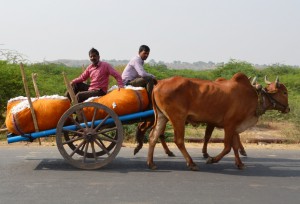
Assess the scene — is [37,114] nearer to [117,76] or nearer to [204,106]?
[117,76]

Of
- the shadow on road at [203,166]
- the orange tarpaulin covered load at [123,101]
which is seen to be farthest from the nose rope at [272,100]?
the orange tarpaulin covered load at [123,101]

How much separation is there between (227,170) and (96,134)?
214 cm

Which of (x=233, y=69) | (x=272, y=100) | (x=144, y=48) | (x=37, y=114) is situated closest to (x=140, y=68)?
(x=144, y=48)

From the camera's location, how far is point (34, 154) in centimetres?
931

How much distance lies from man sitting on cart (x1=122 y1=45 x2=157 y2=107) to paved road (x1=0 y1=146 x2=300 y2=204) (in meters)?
1.32

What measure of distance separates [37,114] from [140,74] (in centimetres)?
187

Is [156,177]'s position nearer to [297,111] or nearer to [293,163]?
[293,163]

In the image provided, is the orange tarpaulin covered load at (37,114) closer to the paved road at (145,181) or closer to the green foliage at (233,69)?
the paved road at (145,181)

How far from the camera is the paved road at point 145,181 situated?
6.08m

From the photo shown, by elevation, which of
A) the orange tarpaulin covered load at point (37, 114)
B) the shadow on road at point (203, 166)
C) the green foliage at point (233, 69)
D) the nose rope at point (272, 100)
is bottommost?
the green foliage at point (233, 69)

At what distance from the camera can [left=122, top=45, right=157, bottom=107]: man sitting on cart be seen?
8.44 m

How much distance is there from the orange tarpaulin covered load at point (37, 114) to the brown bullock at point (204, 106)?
1.47 meters

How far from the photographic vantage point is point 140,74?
28.1 feet

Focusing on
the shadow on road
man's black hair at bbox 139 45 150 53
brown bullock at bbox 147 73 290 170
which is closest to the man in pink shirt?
man's black hair at bbox 139 45 150 53
